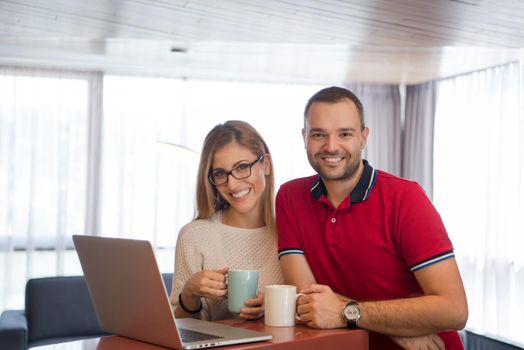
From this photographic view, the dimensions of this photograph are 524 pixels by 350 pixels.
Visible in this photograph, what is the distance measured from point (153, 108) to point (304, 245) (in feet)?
17.5

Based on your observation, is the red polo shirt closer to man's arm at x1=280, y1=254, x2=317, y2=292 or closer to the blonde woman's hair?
man's arm at x1=280, y1=254, x2=317, y2=292

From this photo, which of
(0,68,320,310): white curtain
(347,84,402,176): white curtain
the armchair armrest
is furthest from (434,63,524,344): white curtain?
the armchair armrest

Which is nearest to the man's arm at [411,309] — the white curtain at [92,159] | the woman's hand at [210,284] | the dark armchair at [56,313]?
the woman's hand at [210,284]

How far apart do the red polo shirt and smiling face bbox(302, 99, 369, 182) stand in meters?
0.08

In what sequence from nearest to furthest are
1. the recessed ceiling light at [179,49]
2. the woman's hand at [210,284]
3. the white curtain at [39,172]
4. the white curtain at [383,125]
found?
the woman's hand at [210,284], the recessed ceiling light at [179,49], the white curtain at [39,172], the white curtain at [383,125]

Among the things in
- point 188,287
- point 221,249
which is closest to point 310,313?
point 188,287

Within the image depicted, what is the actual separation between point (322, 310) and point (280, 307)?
0.11 m

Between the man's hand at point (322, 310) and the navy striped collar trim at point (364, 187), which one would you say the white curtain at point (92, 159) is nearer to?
the navy striped collar trim at point (364, 187)

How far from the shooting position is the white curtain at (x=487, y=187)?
6.23 m

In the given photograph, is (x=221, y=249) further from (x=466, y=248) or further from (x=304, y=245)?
(x=466, y=248)

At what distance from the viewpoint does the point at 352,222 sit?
6.83ft

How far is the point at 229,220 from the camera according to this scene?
250 centimetres

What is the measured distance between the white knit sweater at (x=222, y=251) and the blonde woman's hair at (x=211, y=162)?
5cm

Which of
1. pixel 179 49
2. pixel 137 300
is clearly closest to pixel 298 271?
pixel 137 300
